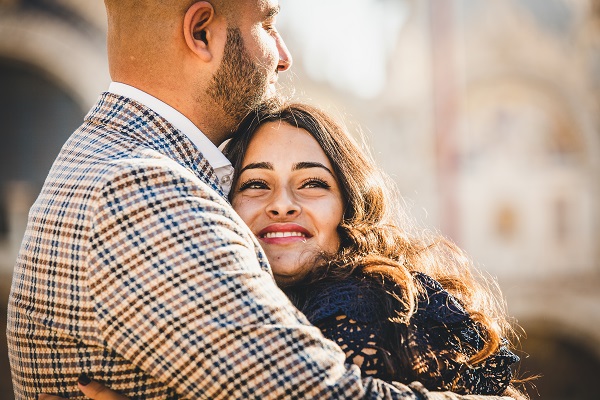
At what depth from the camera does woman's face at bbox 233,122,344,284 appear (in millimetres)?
2365

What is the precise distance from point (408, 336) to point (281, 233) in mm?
585

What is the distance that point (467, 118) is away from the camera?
9008mm

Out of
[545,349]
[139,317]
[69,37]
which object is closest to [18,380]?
[139,317]

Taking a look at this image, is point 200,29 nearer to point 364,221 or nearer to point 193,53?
point 193,53

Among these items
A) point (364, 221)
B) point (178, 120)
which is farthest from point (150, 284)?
point (364, 221)

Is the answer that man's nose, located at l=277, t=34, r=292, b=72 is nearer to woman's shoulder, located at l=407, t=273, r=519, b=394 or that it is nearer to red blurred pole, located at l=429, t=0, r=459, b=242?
woman's shoulder, located at l=407, t=273, r=519, b=394

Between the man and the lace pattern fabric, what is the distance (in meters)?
0.16

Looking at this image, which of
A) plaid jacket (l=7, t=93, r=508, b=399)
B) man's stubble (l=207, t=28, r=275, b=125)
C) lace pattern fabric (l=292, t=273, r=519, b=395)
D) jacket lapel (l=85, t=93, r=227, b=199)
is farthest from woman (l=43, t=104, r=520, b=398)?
jacket lapel (l=85, t=93, r=227, b=199)

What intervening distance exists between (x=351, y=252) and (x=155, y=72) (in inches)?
31.4

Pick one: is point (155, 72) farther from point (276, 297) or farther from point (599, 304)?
Answer: point (599, 304)

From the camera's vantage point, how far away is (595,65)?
9008 millimetres

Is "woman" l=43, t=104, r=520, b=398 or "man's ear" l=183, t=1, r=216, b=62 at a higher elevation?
"man's ear" l=183, t=1, r=216, b=62

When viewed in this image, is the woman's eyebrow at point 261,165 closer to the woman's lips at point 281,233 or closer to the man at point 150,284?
the woman's lips at point 281,233

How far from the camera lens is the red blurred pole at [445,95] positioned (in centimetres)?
875
